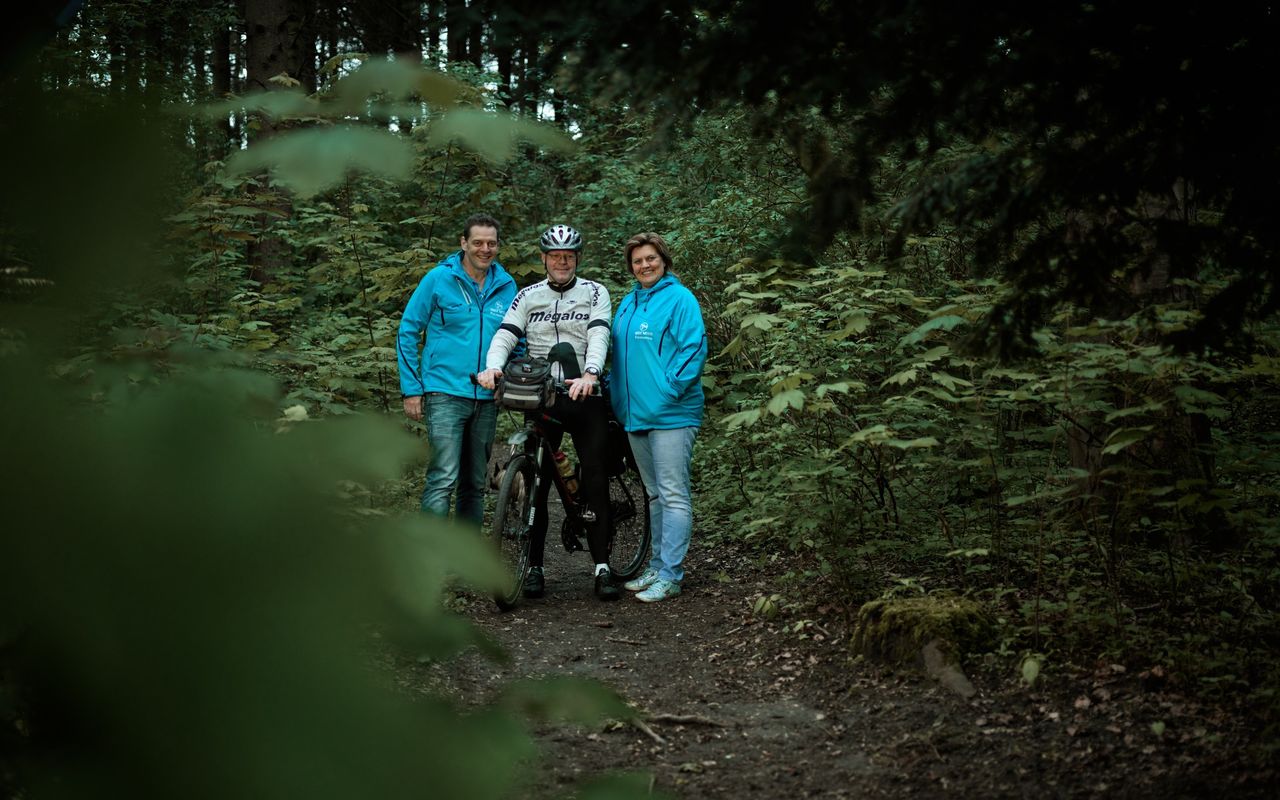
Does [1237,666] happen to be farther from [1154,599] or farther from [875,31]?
[875,31]

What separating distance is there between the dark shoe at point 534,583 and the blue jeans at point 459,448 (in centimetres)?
57

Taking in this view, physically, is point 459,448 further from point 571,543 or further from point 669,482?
point 669,482

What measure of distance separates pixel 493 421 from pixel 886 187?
11.0 feet

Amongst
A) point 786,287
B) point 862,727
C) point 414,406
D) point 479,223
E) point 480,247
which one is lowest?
point 862,727

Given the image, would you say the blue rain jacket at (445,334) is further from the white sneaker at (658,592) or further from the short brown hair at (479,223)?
the white sneaker at (658,592)

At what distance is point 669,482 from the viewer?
6.53 m

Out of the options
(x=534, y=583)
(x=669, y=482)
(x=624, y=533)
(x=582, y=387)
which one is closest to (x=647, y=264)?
(x=582, y=387)

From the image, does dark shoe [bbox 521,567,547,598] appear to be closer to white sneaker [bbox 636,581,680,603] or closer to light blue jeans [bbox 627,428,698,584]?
white sneaker [bbox 636,581,680,603]

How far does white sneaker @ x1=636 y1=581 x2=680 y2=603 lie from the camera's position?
664cm

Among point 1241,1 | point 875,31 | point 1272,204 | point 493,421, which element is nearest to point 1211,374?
point 1272,204

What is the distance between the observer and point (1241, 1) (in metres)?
2.67

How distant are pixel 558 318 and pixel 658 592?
199 centimetres

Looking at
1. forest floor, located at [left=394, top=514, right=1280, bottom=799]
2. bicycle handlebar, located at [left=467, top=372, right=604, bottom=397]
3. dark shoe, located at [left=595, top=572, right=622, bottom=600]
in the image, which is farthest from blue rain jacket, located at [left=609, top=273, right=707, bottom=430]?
forest floor, located at [left=394, top=514, right=1280, bottom=799]

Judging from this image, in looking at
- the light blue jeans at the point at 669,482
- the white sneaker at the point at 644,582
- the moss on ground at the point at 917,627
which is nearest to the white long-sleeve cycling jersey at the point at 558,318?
the light blue jeans at the point at 669,482
